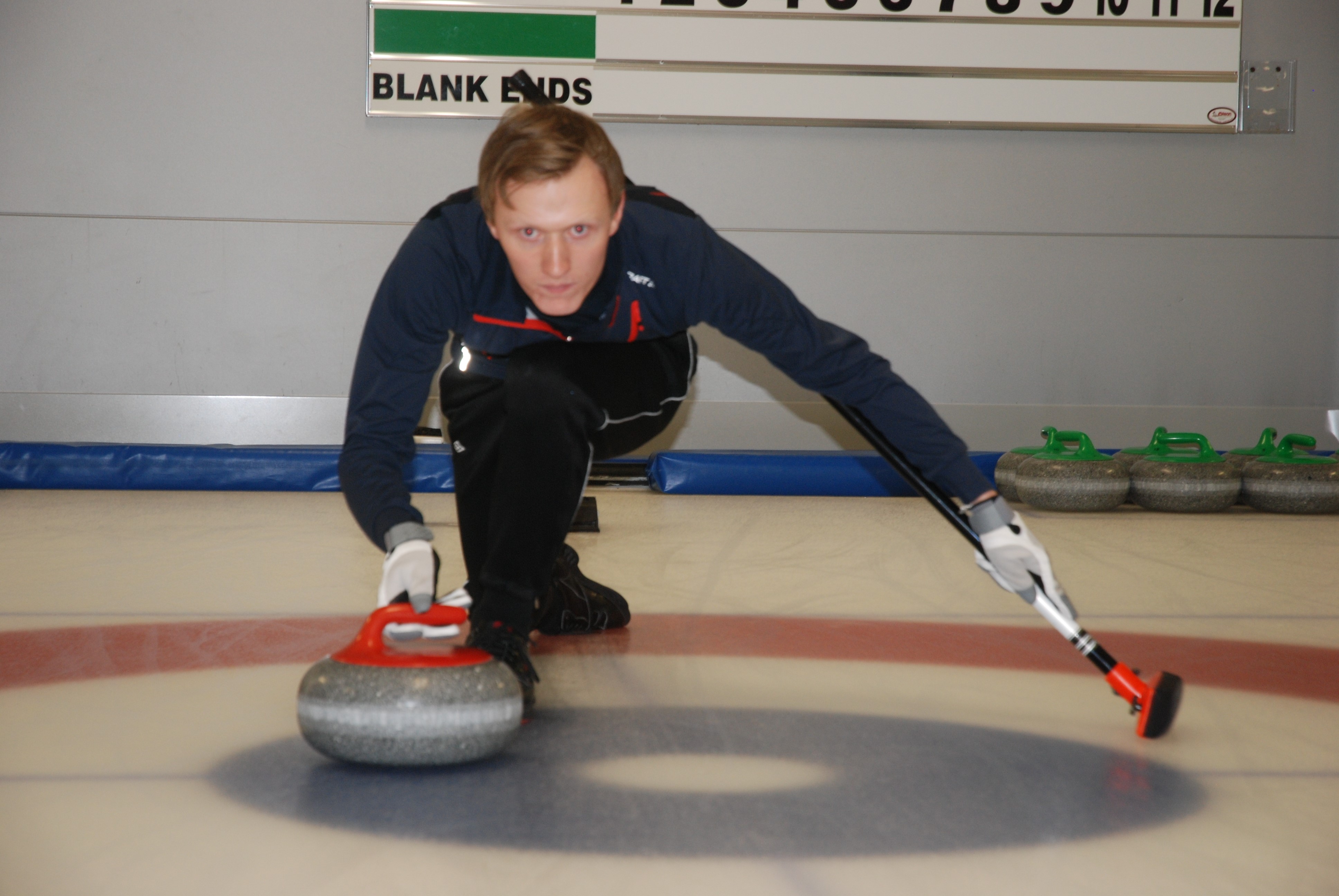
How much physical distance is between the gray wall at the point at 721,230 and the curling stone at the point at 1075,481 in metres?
1.18

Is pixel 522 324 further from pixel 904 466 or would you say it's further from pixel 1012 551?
pixel 1012 551

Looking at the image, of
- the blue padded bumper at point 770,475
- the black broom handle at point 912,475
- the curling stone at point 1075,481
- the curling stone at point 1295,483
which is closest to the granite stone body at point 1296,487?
the curling stone at point 1295,483

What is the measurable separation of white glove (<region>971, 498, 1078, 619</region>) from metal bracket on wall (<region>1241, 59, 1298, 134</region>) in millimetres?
→ 4653

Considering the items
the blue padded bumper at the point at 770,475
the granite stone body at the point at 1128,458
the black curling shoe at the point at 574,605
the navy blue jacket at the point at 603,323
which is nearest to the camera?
the navy blue jacket at the point at 603,323

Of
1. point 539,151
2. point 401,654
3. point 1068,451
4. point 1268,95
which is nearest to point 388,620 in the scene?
point 401,654

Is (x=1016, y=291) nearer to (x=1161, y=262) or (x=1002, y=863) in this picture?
(x=1161, y=262)

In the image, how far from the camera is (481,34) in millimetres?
5125

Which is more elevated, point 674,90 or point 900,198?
point 674,90

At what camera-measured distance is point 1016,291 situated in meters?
5.46

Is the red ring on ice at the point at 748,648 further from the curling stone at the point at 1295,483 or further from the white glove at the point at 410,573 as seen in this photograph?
the curling stone at the point at 1295,483

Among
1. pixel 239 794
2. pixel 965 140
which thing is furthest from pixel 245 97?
pixel 239 794

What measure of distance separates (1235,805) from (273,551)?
7.96 ft

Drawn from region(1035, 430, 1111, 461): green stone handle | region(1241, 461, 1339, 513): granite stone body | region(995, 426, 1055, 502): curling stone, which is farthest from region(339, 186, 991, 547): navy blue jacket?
region(1241, 461, 1339, 513): granite stone body

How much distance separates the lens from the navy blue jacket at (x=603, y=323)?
1564mm
